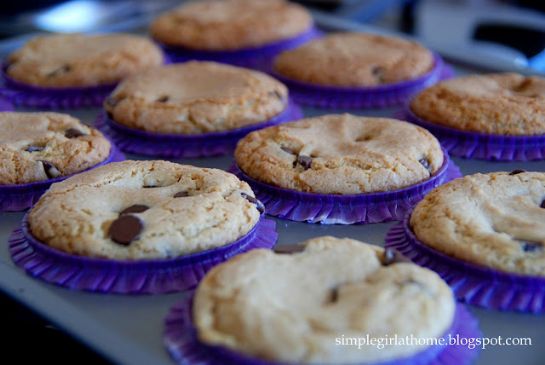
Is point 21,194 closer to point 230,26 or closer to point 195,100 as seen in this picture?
point 195,100

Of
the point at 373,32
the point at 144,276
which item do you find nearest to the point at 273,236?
the point at 144,276

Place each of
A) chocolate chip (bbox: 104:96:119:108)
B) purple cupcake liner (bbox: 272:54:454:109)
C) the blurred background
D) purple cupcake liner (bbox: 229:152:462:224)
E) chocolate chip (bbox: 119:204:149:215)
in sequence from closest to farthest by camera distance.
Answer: chocolate chip (bbox: 119:204:149:215) → purple cupcake liner (bbox: 229:152:462:224) → chocolate chip (bbox: 104:96:119:108) → purple cupcake liner (bbox: 272:54:454:109) → the blurred background

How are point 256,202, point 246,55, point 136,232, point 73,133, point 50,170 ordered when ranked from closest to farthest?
point 136,232, point 256,202, point 50,170, point 73,133, point 246,55

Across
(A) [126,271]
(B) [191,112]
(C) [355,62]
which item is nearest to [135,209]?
(A) [126,271]

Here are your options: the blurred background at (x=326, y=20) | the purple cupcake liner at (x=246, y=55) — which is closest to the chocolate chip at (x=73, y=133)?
the purple cupcake liner at (x=246, y=55)

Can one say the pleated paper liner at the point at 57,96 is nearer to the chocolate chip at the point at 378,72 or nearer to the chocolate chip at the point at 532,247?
the chocolate chip at the point at 378,72

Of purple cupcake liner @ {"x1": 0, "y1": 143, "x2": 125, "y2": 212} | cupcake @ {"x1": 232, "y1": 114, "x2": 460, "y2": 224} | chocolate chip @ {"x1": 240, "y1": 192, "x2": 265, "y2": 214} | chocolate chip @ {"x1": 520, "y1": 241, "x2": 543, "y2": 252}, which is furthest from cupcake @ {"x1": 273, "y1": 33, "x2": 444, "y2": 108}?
chocolate chip @ {"x1": 520, "y1": 241, "x2": 543, "y2": 252}

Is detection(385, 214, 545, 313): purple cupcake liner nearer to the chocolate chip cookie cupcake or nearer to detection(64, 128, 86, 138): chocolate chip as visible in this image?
the chocolate chip cookie cupcake
